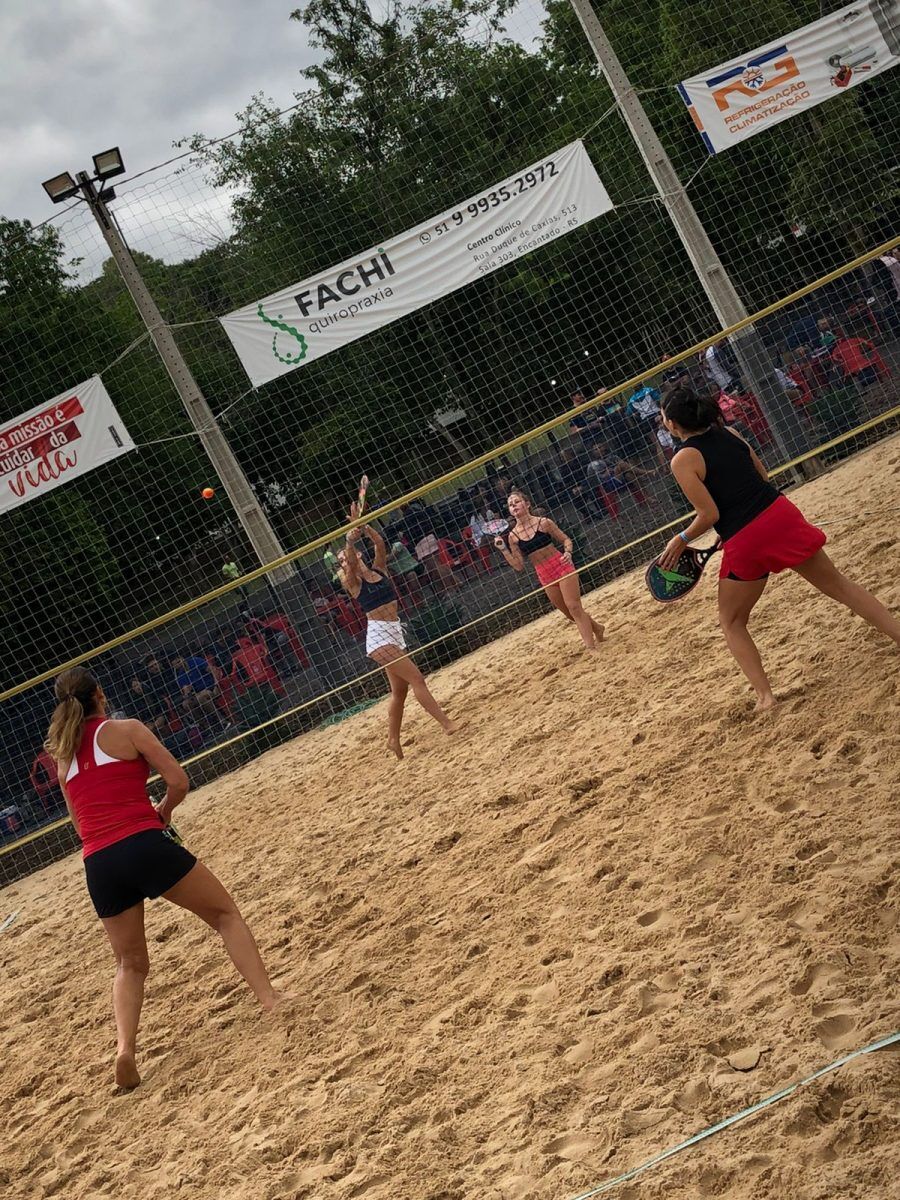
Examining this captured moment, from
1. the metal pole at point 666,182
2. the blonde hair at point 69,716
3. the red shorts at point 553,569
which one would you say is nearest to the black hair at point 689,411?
the blonde hair at point 69,716

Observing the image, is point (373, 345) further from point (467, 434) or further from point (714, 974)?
point (714, 974)

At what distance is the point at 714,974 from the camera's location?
344 cm

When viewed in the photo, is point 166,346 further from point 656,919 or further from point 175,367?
point 656,919

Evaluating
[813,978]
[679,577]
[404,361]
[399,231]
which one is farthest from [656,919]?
[404,361]

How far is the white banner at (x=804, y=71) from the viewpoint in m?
10.6

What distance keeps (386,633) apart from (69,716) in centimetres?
320

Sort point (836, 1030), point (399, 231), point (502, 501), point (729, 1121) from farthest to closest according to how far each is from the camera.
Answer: point (399, 231)
point (502, 501)
point (836, 1030)
point (729, 1121)

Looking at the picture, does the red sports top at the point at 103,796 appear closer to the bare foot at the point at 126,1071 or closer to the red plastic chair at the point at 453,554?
the bare foot at the point at 126,1071

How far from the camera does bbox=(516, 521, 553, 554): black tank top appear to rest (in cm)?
795

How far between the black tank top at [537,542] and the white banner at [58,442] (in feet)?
14.7

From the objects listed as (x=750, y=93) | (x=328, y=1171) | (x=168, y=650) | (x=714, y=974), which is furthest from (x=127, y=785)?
(x=750, y=93)

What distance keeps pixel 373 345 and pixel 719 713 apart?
12517 mm

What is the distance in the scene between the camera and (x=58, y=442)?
1069 cm

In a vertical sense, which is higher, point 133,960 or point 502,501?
point 502,501
